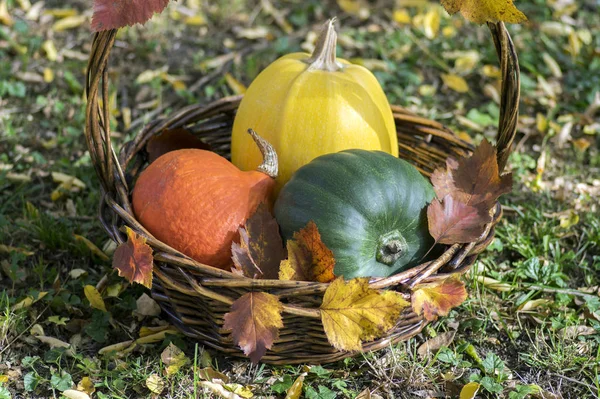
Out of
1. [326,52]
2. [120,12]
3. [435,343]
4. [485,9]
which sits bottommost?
[435,343]

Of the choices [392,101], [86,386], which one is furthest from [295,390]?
[392,101]

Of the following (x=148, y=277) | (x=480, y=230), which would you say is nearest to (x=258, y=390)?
(x=148, y=277)

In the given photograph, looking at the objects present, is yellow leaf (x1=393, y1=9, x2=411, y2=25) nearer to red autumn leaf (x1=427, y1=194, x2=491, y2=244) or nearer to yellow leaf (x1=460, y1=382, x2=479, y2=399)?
red autumn leaf (x1=427, y1=194, x2=491, y2=244)

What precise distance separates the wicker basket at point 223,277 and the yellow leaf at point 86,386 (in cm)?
27

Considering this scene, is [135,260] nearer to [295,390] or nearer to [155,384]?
[155,384]

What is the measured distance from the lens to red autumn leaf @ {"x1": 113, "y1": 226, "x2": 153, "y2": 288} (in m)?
1.62

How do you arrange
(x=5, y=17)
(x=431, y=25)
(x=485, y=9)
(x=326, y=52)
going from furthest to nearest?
(x=431, y=25), (x=5, y=17), (x=326, y=52), (x=485, y=9)

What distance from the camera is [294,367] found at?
186 cm

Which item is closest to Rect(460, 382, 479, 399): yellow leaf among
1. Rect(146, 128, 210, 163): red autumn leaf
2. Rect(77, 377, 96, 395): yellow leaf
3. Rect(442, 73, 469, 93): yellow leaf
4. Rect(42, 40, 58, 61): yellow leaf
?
Rect(77, 377, 96, 395): yellow leaf

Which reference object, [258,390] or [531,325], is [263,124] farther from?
[531,325]

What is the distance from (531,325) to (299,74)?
1.02 meters

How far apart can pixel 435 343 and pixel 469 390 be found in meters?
0.22

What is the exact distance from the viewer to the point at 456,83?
324 centimetres

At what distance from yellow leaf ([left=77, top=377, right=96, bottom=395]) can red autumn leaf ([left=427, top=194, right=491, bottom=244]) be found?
95 cm
